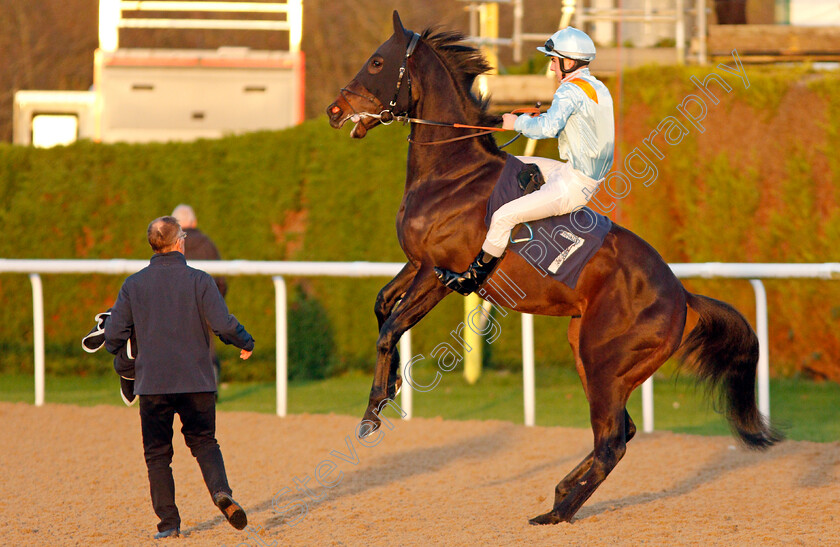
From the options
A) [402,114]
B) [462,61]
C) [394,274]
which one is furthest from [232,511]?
[394,274]

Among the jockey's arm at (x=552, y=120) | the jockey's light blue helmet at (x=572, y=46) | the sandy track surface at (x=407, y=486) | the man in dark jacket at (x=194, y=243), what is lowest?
the sandy track surface at (x=407, y=486)

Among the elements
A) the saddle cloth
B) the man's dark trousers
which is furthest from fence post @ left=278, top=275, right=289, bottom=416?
the saddle cloth

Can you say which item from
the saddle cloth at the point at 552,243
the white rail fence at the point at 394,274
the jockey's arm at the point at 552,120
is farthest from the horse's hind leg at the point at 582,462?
the white rail fence at the point at 394,274

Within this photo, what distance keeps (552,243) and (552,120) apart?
55cm

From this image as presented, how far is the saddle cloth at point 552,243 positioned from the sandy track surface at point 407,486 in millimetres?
1183

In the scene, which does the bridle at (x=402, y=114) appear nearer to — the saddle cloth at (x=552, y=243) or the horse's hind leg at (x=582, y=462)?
the saddle cloth at (x=552, y=243)

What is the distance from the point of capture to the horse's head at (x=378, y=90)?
4352mm

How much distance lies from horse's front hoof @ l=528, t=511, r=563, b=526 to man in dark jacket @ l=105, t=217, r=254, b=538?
1379 mm

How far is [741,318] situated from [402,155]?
16.3 feet

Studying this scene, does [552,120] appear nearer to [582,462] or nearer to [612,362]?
[612,362]

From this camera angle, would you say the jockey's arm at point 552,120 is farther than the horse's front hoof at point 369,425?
No

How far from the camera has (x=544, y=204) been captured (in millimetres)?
4180

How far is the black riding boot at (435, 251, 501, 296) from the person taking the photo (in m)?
4.18

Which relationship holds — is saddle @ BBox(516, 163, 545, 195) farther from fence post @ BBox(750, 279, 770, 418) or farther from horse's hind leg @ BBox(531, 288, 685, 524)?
fence post @ BBox(750, 279, 770, 418)
